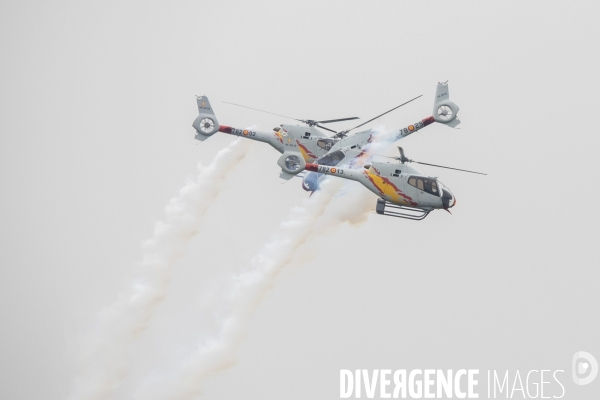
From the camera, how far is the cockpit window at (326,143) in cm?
5306

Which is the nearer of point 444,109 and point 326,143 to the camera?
point 444,109

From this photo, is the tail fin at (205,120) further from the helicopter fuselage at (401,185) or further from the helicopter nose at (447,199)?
the helicopter nose at (447,199)

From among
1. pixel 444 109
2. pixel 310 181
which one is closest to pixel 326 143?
pixel 310 181

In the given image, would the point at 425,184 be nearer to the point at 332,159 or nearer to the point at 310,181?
the point at 332,159

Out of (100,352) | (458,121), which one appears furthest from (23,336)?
(458,121)

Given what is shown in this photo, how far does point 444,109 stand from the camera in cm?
5219

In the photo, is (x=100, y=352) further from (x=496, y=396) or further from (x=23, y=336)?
(x=496, y=396)

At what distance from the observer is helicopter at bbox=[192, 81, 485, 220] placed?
48.1 metres

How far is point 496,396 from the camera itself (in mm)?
71875

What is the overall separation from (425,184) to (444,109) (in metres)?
5.08

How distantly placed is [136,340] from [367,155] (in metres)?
10.8

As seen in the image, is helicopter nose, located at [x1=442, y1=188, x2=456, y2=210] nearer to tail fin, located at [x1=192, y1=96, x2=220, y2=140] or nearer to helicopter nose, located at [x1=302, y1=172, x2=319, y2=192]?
helicopter nose, located at [x1=302, y1=172, x2=319, y2=192]

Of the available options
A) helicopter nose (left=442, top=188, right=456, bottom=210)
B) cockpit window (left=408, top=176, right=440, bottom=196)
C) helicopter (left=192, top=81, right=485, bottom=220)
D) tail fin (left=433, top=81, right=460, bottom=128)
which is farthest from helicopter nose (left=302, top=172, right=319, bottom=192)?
helicopter nose (left=442, top=188, right=456, bottom=210)

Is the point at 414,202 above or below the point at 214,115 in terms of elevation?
below
